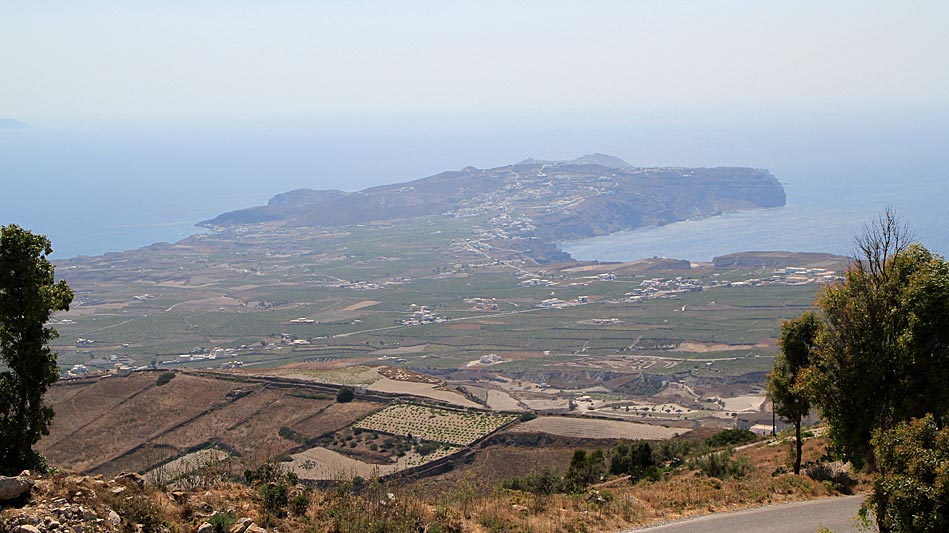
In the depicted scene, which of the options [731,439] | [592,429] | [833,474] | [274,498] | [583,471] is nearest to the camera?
[274,498]

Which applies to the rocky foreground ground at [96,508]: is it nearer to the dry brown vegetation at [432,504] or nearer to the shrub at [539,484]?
the dry brown vegetation at [432,504]

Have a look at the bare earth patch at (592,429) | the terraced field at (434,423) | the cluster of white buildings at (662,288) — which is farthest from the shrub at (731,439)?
the cluster of white buildings at (662,288)

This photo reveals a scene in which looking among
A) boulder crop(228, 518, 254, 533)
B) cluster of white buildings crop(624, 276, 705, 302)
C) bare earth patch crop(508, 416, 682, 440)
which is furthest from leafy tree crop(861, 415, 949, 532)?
cluster of white buildings crop(624, 276, 705, 302)

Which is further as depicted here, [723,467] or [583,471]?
[583,471]

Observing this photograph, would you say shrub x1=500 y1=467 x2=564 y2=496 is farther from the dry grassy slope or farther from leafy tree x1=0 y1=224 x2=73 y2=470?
the dry grassy slope

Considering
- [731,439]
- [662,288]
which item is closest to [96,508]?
[731,439]

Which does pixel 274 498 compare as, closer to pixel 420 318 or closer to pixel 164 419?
pixel 164 419

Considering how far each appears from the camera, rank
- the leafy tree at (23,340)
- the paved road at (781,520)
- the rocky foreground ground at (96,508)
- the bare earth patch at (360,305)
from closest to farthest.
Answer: the rocky foreground ground at (96,508) → the leafy tree at (23,340) → the paved road at (781,520) → the bare earth patch at (360,305)

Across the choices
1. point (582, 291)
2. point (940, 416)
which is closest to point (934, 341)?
point (940, 416)
